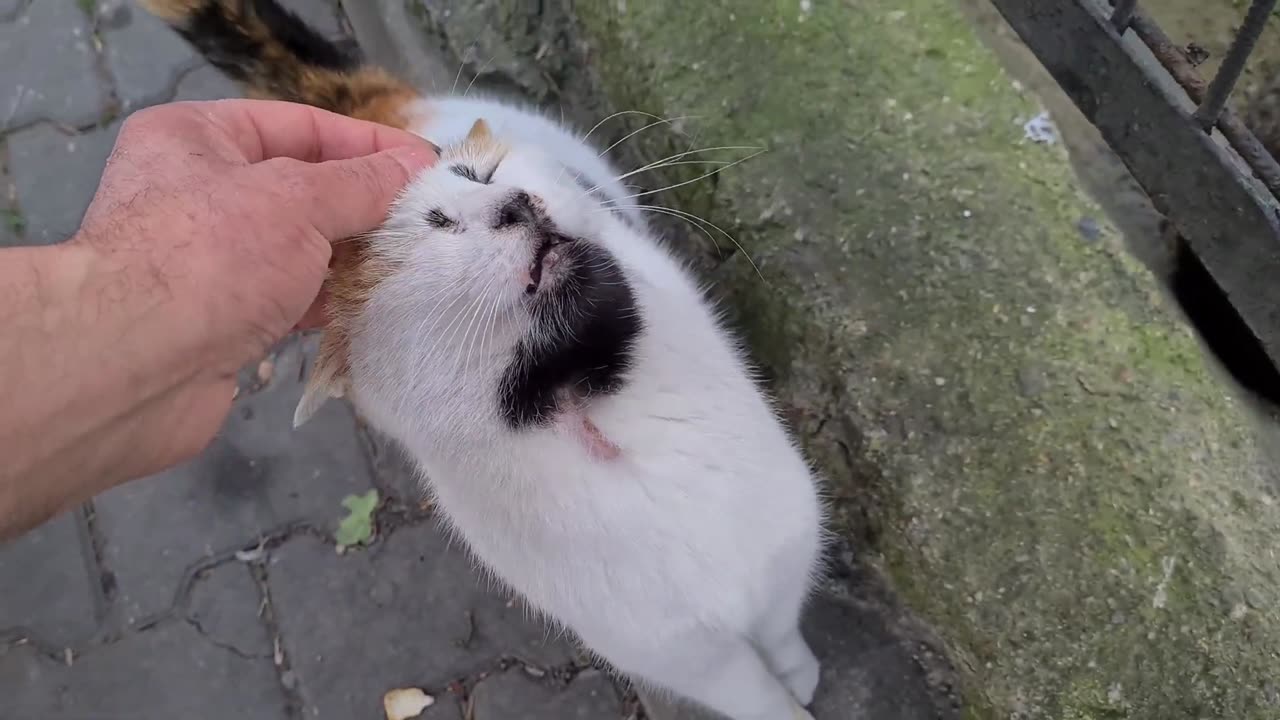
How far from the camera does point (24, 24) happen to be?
109 inches

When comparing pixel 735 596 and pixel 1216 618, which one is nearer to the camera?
pixel 1216 618

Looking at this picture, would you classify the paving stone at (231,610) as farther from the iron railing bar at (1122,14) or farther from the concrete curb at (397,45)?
the iron railing bar at (1122,14)

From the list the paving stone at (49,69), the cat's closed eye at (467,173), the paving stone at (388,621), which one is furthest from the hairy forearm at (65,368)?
the paving stone at (49,69)


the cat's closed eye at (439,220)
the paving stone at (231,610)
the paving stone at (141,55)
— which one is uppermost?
the cat's closed eye at (439,220)

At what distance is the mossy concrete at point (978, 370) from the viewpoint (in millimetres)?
1173

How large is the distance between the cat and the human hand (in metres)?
0.14

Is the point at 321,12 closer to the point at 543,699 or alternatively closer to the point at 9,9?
the point at 9,9

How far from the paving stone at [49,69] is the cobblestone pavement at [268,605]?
107 cm

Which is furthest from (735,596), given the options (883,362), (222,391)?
(222,391)

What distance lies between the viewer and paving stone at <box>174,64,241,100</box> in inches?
102

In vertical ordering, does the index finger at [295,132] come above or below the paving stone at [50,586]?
above

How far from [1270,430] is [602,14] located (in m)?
1.38

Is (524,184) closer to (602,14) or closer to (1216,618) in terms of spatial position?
(602,14)

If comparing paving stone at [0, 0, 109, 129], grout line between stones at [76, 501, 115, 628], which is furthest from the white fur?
paving stone at [0, 0, 109, 129]
